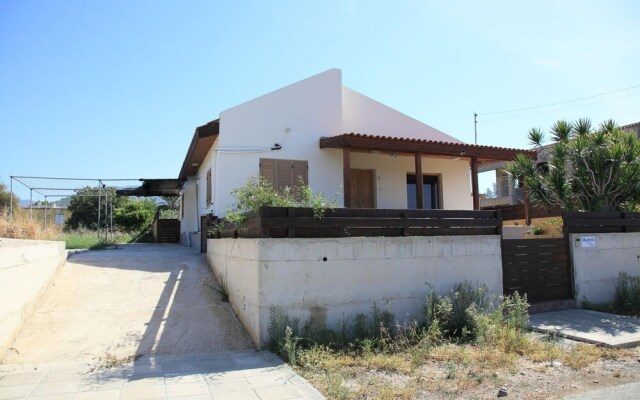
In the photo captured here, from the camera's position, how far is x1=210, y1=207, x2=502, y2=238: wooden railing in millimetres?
6453

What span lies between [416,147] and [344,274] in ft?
25.0

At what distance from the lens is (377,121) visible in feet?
50.5

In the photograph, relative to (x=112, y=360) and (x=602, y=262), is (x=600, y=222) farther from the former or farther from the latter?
(x=112, y=360)

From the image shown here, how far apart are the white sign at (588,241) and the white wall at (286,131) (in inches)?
262

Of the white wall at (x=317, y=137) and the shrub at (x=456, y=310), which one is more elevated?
the white wall at (x=317, y=137)

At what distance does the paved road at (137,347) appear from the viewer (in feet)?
15.2

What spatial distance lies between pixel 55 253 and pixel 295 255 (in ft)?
17.8

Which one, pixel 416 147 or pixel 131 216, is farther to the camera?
pixel 131 216

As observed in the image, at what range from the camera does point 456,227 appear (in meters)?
7.98

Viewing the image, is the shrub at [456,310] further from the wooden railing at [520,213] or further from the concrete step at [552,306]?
the wooden railing at [520,213]

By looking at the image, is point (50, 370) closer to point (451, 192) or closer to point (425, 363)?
point (425, 363)

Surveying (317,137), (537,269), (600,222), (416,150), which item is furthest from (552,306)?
(317,137)

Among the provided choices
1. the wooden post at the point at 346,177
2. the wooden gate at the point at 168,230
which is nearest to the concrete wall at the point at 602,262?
the wooden post at the point at 346,177

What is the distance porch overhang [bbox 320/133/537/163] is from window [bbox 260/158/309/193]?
0.97 meters
